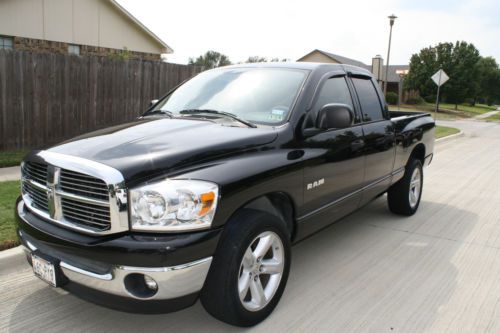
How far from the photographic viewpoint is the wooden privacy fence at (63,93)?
26.6ft

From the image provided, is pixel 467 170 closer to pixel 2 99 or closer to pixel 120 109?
pixel 120 109

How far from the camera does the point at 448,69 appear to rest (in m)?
49.7

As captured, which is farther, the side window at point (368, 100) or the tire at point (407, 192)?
the tire at point (407, 192)

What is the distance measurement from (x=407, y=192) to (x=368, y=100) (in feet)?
5.12

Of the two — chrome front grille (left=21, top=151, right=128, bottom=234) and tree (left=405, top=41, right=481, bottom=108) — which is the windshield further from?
tree (left=405, top=41, right=481, bottom=108)

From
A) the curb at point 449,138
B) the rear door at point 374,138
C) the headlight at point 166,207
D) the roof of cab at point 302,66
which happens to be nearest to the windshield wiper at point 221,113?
the roof of cab at point 302,66

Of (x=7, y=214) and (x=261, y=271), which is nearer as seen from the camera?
(x=261, y=271)

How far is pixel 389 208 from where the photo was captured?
20.0 feet

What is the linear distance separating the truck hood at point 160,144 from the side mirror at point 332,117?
0.47 meters

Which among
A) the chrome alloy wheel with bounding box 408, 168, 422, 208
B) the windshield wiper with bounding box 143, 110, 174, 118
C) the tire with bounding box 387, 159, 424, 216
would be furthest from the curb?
the windshield wiper with bounding box 143, 110, 174, 118

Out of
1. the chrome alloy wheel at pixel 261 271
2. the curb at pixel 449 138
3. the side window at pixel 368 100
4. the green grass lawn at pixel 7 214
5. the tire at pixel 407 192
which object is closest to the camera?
the chrome alloy wheel at pixel 261 271

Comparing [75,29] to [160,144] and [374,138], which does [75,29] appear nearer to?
[374,138]

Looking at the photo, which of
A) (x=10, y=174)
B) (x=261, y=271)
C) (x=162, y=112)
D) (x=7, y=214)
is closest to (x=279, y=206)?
(x=261, y=271)

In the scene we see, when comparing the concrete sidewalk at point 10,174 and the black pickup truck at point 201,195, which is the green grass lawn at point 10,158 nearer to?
the concrete sidewalk at point 10,174
